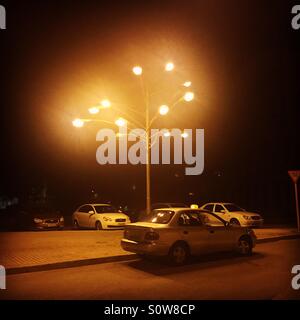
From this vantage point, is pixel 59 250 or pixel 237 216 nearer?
pixel 59 250

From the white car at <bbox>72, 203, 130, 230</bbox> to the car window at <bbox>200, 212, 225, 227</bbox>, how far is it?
8041 millimetres

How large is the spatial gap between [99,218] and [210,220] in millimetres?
9067

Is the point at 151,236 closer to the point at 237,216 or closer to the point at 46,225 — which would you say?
the point at 237,216

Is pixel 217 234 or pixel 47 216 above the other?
pixel 217 234

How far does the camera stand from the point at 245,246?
38.7 ft

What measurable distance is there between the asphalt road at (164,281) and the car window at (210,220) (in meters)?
1.01

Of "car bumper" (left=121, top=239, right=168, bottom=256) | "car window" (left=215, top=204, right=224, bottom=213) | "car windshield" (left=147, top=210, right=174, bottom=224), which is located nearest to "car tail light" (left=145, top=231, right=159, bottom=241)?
"car bumper" (left=121, top=239, right=168, bottom=256)

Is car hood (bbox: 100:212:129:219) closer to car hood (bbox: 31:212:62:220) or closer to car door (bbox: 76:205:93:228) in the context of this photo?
car door (bbox: 76:205:93:228)

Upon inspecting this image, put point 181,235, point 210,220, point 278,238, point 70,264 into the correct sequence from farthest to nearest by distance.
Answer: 1. point 278,238
2. point 210,220
3. point 181,235
4. point 70,264

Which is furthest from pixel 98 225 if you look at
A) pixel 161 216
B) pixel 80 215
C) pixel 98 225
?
pixel 161 216
